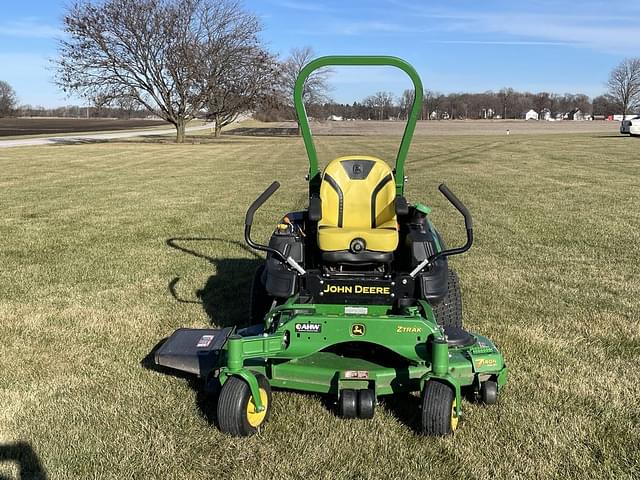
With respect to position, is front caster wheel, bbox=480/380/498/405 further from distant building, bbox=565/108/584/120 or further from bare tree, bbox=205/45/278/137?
distant building, bbox=565/108/584/120

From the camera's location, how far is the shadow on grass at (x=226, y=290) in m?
5.10

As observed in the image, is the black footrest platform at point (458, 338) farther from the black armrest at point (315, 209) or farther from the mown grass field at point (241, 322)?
the black armrest at point (315, 209)

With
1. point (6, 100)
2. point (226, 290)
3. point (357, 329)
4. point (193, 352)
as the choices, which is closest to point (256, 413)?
point (357, 329)

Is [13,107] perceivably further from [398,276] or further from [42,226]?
[398,276]

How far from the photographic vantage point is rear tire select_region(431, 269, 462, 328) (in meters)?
4.24

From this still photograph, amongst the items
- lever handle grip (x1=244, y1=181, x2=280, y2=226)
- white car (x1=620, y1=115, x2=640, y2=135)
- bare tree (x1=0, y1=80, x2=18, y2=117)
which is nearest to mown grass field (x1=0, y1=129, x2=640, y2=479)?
lever handle grip (x1=244, y1=181, x2=280, y2=226)

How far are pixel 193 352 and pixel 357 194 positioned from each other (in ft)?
5.58

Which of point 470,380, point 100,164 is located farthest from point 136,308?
point 100,164

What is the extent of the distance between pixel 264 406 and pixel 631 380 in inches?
92.5

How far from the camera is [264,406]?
10.6ft

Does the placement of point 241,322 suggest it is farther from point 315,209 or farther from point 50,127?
point 50,127

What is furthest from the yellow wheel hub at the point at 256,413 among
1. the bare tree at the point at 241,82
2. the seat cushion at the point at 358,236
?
the bare tree at the point at 241,82

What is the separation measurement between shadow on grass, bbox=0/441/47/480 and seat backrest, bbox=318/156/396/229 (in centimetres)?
244

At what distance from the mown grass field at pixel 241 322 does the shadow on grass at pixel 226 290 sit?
3cm
